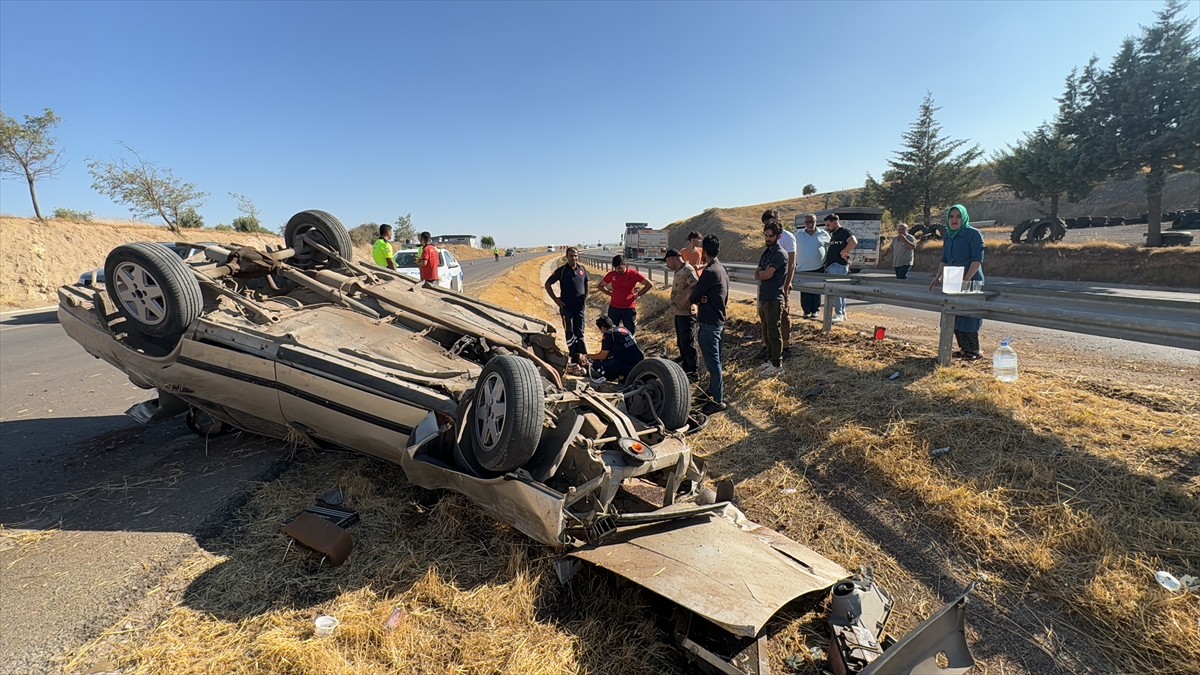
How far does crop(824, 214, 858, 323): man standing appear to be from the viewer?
26.0 feet

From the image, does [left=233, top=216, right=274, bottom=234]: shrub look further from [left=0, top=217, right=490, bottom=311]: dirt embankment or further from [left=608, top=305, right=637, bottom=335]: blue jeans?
[left=608, top=305, right=637, bottom=335]: blue jeans

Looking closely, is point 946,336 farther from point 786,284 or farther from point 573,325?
point 573,325

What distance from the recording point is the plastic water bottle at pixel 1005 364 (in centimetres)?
454

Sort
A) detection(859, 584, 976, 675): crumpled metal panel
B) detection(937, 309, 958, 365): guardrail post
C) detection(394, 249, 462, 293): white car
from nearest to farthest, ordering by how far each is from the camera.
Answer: detection(859, 584, 976, 675): crumpled metal panel, detection(937, 309, 958, 365): guardrail post, detection(394, 249, 462, 293): white car

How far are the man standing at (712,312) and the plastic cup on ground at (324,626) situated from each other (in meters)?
3.80

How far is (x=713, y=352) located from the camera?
5.40m

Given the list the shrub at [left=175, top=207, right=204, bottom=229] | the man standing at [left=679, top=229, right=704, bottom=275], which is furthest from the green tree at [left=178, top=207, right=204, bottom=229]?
the man standing at [left=679, top=229, right=704, bottom=275]

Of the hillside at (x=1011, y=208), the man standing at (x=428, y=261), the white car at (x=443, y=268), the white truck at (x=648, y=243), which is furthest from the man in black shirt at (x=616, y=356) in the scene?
the hillside at (x=1011, y=208)

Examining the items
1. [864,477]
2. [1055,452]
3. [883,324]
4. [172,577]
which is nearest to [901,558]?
[864,477]

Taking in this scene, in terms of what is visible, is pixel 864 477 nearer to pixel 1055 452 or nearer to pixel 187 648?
pixel 1055 452

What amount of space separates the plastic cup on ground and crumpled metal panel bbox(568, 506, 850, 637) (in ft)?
3.62

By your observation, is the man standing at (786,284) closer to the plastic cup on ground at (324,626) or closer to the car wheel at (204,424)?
the plastic cup on ground at (324,626)

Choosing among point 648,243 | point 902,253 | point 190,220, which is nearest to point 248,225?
point 190,220

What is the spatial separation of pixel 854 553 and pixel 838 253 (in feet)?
19.2
